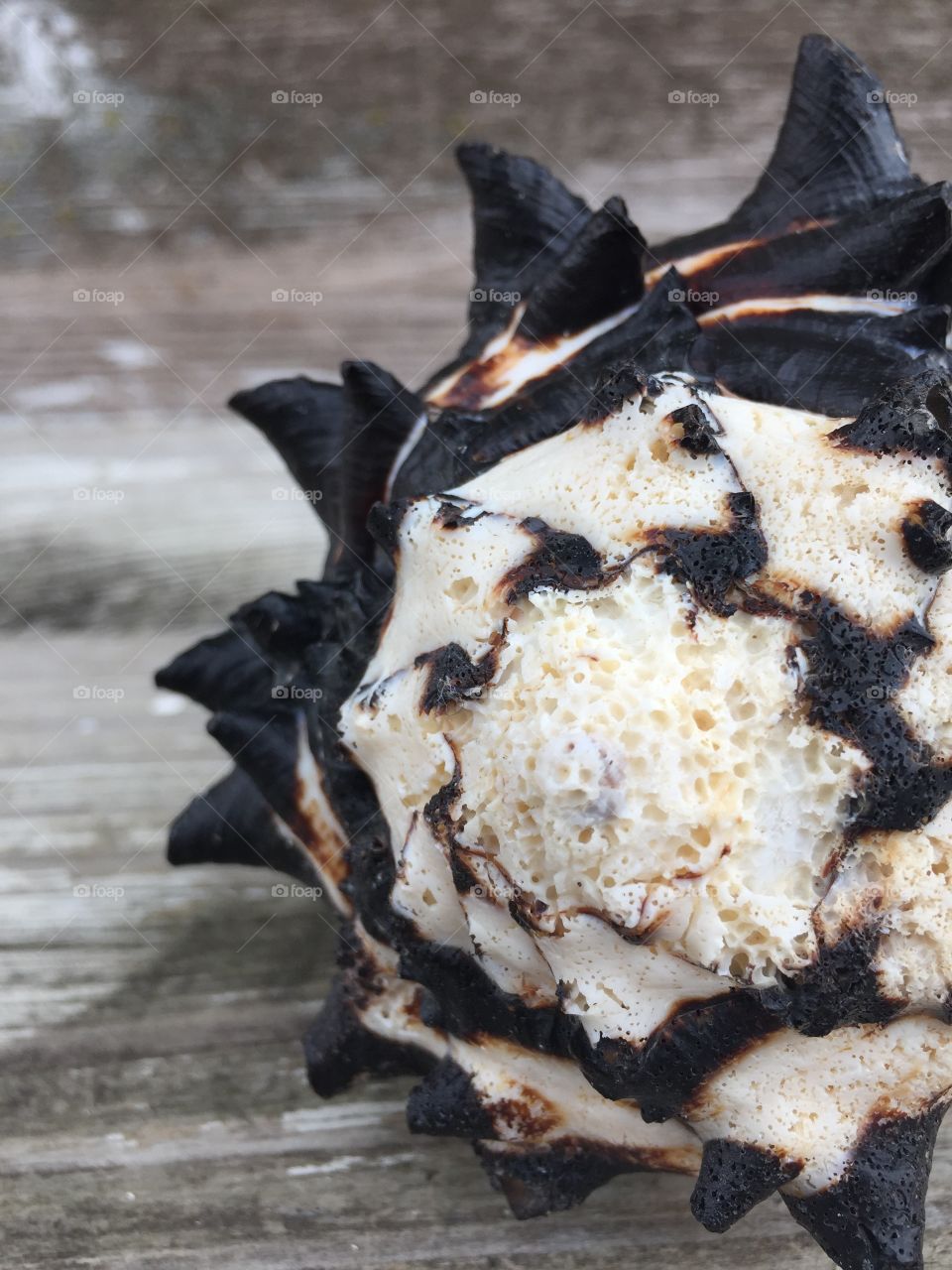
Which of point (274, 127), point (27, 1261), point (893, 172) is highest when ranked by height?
point (893, 172)

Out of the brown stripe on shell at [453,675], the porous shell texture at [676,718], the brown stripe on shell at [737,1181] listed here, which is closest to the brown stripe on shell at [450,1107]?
the porous shell texture at [676,718]

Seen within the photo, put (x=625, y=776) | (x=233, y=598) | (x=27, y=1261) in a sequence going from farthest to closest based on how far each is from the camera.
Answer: (x=233, y=598) < (x=27, y=1261) < (x=625, y=776)

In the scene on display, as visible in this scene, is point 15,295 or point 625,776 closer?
point 625,776

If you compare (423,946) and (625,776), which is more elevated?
(625,776)

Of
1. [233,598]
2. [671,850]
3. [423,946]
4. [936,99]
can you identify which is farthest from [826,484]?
[936,99]

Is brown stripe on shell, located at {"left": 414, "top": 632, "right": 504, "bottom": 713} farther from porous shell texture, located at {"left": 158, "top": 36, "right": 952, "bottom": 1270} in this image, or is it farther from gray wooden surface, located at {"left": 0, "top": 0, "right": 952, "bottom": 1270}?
gray wooden surface, located at {"left": 0, "top": 0, "right": 952, "bottom": 1270}

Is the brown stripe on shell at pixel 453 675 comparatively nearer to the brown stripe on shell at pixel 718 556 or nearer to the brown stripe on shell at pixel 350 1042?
the brown stripe on shell at pixel 718 556

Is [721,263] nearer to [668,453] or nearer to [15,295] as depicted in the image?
[668,453]
